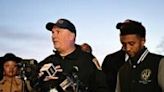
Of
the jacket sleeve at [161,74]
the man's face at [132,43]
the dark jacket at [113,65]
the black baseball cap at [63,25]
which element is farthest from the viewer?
the dark jacket at [113,65]

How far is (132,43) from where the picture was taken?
6.07 meters

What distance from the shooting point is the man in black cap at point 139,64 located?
5969mm

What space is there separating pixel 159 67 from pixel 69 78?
1.24m

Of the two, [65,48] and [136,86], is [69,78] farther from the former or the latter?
[136,86]

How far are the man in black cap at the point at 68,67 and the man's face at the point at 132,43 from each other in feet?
1.65

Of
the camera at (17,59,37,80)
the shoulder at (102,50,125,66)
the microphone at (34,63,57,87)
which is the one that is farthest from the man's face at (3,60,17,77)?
the microphone at (34,63,57,87)

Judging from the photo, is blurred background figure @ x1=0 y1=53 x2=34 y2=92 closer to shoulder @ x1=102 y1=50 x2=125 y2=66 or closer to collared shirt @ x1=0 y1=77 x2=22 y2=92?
collared shirt @ x1=0 y1=77 x2=22 y2=92

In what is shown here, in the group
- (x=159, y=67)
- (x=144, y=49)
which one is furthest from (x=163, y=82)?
(x=144, y=49)

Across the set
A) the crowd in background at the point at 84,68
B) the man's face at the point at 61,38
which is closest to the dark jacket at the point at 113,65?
the crowd in background at the point at 84,68

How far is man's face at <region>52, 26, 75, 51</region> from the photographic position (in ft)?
19.6

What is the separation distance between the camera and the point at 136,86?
6117 mm

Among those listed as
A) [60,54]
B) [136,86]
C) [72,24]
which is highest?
[72,24]

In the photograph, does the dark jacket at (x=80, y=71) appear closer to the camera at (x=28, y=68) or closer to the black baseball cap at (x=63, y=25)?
the camera at (x=28, y=68)

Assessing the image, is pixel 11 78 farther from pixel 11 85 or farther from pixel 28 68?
pixel 28 68
